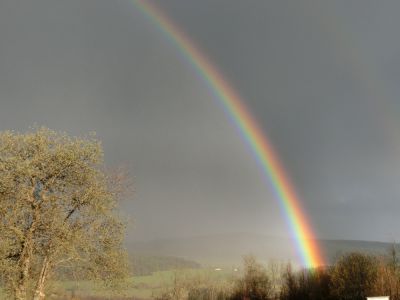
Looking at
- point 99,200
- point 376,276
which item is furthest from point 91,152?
point 376,276

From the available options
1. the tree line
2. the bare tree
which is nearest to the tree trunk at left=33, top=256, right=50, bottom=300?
the bare tree

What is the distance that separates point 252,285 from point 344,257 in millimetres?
15102

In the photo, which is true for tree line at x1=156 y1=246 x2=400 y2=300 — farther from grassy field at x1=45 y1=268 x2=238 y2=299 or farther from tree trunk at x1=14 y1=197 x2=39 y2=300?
tree trunk at x1=14 y1=197 x2=39 y2=300

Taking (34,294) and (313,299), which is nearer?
(34,294)

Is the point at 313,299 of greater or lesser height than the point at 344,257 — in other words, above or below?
below

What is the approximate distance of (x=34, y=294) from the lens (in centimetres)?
2870

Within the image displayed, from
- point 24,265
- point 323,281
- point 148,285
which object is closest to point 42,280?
point 24,265

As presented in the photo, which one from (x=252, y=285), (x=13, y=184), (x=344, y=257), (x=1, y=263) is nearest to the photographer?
(x=1, y=263)

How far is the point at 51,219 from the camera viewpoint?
28.9m

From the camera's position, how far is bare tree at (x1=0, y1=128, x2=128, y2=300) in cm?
2783

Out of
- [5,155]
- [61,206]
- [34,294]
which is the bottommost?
[34,294]

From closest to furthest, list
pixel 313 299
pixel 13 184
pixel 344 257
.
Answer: pixel 13 184, pixel 344 257, pixel 313 299

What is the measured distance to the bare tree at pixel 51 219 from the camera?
27.8 metres

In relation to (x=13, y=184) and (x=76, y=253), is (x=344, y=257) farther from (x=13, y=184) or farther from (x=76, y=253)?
(x=13, y=184)
